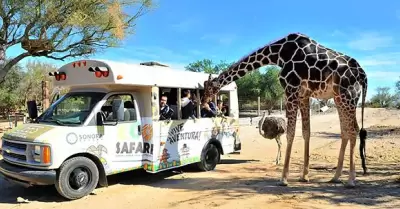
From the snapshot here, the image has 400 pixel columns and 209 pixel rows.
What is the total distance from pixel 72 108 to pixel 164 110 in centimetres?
202

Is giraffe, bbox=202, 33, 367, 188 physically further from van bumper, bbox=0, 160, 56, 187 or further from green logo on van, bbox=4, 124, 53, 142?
green logo on van, bbox=4, 124, 53, 142

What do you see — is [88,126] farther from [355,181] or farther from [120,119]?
[355,181]

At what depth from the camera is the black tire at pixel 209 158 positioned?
971 cm

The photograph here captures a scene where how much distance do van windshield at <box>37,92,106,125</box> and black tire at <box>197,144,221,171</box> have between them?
3.20 meters

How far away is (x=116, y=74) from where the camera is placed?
7.57m

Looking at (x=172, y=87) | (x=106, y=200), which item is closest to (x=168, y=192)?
(x=106, y=200)

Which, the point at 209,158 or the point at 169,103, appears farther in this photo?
the point at 209,158

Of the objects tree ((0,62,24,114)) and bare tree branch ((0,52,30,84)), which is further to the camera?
tree ((0,62,24,114))

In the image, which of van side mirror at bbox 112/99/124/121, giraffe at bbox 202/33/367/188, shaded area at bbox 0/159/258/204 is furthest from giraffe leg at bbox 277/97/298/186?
van side mirror at bbox 112/99/124/121

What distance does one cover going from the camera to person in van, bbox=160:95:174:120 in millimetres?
8727

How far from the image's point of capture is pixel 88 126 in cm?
732

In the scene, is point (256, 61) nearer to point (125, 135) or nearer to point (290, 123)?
point (290, 123)

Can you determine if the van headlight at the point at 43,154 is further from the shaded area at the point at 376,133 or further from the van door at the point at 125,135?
the shaded area at the point at 376,133

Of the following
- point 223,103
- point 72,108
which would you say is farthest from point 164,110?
point 223,103
